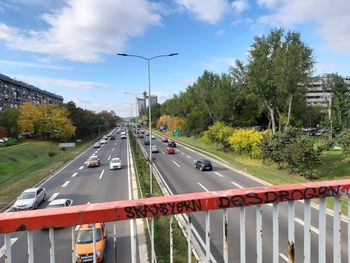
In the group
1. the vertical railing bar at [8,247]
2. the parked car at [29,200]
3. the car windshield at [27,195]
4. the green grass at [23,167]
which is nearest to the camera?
the vertical railing bar at [8,247]

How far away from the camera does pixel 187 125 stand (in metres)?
89.8

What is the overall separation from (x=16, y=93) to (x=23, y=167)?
88.0 m

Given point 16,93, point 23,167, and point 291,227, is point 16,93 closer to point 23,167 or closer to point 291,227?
point 23,167

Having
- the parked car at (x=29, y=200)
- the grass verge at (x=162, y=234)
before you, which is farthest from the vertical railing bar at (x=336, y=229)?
the parked car at (x=29, y=200)

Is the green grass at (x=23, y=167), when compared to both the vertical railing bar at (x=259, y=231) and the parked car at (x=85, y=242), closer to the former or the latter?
the parked car at (x=85, y=242)

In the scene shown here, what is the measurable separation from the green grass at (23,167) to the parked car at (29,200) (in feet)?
6.39

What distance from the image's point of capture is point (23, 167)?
4541cm

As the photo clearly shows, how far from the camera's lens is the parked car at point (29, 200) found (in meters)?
21.1

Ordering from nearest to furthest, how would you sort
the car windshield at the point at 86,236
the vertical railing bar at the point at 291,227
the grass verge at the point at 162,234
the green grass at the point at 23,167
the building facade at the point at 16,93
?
the vertical railing bar at the point at 291,227, the car windshield at the point at 86,236, the grass verge at the point at 162,234, the green grass at the point at 23,167, the building facade at the point at 16,93

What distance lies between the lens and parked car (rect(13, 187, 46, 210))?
21.1 m

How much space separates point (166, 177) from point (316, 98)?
151m

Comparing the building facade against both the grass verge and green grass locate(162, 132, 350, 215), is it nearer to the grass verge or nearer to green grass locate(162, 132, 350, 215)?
the grass verge

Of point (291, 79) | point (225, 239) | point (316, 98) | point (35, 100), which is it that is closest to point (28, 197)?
point (225, 239)

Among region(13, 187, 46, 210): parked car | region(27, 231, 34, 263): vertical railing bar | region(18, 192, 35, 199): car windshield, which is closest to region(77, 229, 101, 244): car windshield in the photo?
region(27, 231, 34, 263): vertical railing bar
